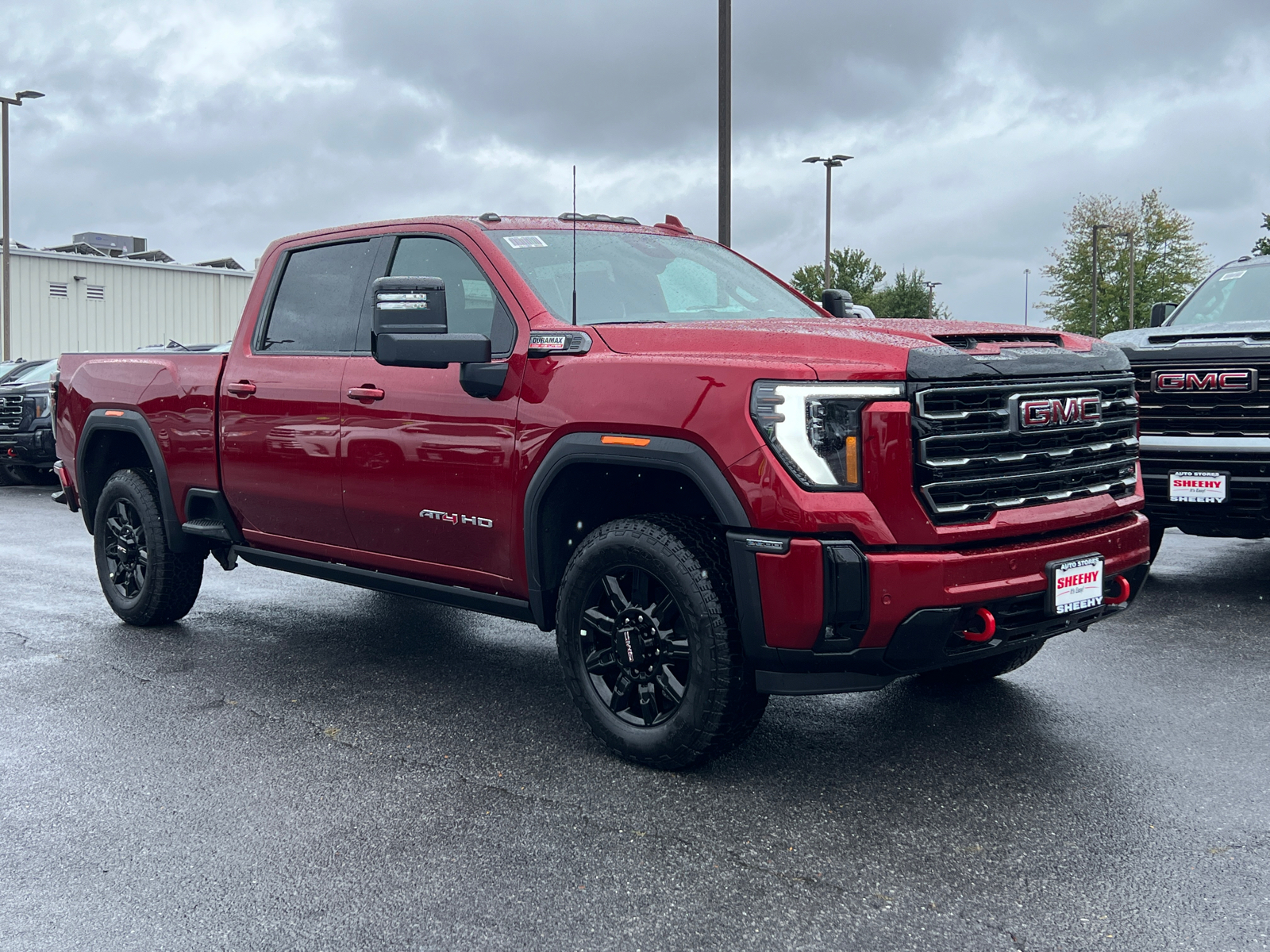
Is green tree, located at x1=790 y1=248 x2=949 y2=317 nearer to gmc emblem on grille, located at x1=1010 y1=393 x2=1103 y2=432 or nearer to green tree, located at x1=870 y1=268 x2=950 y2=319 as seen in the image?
green tree, located at x1=870 y1=268 x2=950 y2=319

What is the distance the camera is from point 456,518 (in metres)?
4.55

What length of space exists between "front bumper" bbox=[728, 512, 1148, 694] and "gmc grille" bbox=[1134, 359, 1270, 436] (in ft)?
10.7

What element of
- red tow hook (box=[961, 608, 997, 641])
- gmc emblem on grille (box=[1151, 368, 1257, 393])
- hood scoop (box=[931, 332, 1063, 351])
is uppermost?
hood scoop (box=[931, 332, 1063, 351])

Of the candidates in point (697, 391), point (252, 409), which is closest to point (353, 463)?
point (252, 409)

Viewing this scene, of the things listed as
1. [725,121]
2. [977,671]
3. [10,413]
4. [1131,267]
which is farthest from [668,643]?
[1131,267]

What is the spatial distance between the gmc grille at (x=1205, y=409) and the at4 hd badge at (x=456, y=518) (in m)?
4.05

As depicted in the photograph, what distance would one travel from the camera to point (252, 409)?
17.9 ft

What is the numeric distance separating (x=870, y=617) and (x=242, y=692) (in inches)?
114

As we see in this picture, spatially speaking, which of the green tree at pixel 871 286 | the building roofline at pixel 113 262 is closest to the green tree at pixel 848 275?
the green tree at pixel 871 286

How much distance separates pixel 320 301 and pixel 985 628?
331 cm

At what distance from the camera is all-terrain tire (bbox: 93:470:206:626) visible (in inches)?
243

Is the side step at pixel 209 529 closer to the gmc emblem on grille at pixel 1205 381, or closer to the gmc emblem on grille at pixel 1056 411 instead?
the gmc emblem on grille at pixel 1056 411

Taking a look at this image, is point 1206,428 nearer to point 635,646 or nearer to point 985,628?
point 985,628

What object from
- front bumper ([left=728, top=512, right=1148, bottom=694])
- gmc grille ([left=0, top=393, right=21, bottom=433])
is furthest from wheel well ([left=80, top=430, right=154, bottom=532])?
gmc grille ([left=0, top=393, right=21, bottom=433])
